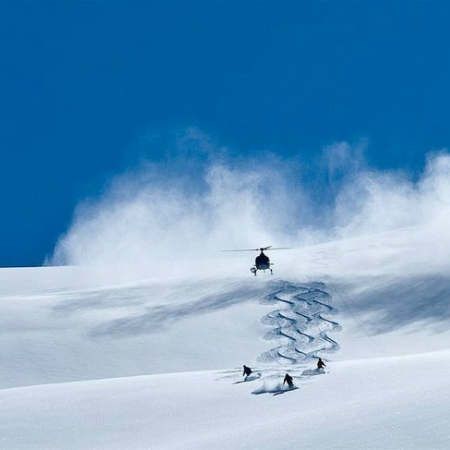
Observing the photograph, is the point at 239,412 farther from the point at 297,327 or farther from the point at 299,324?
the point at 299,324

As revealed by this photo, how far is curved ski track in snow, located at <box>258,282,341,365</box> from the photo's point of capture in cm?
4506

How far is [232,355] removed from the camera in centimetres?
4606

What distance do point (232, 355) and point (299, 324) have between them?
540 centimetres

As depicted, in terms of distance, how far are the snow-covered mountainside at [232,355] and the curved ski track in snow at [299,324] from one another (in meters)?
0.12

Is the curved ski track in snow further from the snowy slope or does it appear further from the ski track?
the snowy slope

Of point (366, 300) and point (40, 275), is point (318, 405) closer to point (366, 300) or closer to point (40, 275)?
point (366, 300)

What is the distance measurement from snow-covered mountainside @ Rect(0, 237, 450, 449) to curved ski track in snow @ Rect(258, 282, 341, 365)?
0.12m

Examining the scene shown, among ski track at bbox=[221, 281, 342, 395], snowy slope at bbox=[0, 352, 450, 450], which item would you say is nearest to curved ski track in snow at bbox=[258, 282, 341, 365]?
ski track at bbox=[221, 281, 342, 395]

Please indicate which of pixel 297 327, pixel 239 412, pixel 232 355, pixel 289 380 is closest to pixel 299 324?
pixel 297 327

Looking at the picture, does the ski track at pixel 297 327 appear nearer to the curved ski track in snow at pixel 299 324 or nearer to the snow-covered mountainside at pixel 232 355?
the curved ski track in snow at pixel 299 324

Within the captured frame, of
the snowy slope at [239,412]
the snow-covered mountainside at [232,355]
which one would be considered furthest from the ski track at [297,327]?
the snowy slope at [239,412]

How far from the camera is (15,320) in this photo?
53.1 m

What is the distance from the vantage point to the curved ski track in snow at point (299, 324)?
45.1m

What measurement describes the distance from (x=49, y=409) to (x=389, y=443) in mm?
16084
